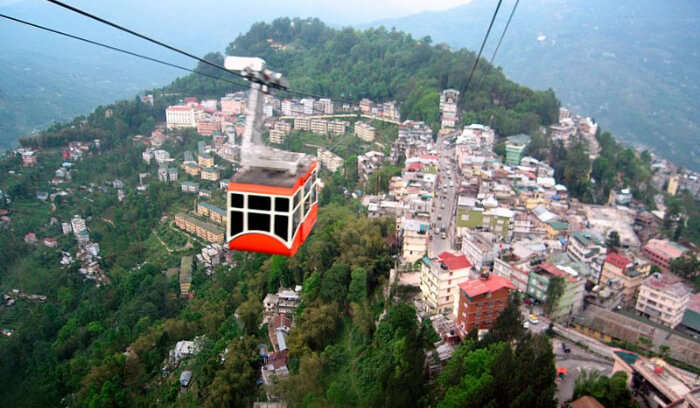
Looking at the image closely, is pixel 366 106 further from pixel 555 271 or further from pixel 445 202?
pixel 555 271

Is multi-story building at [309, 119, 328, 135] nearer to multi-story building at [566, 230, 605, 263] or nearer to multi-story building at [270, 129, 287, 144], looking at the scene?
multi-story building at [270, 129, 287, 144]

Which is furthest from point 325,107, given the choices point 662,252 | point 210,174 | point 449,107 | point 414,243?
point 662,252

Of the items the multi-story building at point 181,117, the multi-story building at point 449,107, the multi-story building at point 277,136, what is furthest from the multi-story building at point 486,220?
the multi-story building at point 181,117

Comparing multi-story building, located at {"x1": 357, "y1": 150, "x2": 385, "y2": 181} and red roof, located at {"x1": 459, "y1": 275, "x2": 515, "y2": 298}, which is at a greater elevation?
multi-story building, located at {"x1": 357, "y1": 150, "x2": 385, "y2": 181}

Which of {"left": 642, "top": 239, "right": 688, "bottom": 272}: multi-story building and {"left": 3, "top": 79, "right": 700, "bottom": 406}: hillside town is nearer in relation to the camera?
{"left": 3, "top": 79, "right": 700, "bottom": 406}: hillside town

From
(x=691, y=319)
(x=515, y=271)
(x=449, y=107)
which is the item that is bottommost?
(x=691, y=319)

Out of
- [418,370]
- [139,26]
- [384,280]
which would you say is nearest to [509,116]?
[384,280]

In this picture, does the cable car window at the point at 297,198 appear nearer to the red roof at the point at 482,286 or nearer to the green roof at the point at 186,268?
the red roof at the point at 482,286

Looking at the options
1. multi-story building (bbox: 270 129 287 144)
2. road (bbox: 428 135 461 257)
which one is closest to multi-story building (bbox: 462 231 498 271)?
road (bbox: 428 135 461 257)

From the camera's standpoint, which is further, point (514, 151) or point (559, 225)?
point (514, 151)
